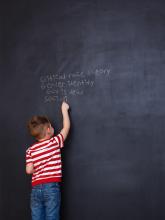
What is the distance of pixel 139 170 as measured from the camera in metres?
3.25

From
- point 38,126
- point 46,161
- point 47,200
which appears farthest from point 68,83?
point 47,200

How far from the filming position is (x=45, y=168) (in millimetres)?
3248

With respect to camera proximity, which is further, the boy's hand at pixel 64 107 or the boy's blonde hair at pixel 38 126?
the boy's hand at pixel 64 107

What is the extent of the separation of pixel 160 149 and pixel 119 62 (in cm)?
73

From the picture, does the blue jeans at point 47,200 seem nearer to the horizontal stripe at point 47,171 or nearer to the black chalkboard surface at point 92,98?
the horizontal stripe at point 47,171

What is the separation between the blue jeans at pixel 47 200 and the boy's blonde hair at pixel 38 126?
380mm

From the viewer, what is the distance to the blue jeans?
3211 millimetres

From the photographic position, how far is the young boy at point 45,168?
3.22 metres

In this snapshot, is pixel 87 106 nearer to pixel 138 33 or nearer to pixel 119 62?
pixel 119 62

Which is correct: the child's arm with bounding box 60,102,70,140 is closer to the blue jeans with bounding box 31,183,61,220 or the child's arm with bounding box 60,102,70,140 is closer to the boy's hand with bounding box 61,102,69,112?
the boy's hand with bounding box 61,102,69,112

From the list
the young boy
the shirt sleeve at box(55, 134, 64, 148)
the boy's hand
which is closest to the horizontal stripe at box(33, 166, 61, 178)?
the young boy

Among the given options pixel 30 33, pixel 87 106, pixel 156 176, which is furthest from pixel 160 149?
pixel 30 33

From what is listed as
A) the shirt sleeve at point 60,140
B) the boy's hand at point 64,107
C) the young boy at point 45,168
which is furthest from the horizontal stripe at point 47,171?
the boy's hand at point 64,107

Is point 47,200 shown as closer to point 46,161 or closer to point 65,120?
point 46,161
